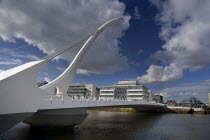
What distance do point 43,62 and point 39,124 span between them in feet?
27.9

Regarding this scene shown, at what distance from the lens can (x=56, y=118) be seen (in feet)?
60.4

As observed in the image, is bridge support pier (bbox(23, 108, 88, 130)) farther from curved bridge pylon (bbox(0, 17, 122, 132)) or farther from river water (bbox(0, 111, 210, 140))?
curved bridge pylon (bbox(0, 17, 122, 132))

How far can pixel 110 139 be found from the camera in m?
17.2

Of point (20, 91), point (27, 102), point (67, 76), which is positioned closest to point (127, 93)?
point (67, 76)

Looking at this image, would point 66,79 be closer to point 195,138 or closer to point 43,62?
point 43,62

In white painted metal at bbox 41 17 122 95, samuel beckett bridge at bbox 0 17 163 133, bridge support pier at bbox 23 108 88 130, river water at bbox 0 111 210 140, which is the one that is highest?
white painted metal at bbox 41 17 122 95

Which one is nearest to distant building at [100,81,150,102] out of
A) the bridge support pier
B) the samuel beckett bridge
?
the bridge support pier

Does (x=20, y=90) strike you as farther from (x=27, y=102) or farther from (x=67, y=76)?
(x=67, y=76)

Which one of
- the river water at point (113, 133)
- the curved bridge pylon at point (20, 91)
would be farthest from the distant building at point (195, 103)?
the curved bridge pylon at point (20, 91)

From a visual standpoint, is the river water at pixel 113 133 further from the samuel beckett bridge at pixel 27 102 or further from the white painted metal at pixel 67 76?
the white painted metal at pixel 67 76

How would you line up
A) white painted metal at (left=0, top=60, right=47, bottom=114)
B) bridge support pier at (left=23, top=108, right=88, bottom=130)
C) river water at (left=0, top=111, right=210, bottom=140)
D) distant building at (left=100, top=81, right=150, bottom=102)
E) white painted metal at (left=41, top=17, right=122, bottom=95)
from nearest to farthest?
white painted metal at (left=0, top=60, right=47, bottom=114) < river water at (left=0, top=111, right=210, bottom=140) < bridge support pier at (left=23, top=108, right=88, bottom=130) < white painted metal at (left=41, top=17, right=122, bottom=95) < distant building at (left=100, top=81, right=150, bottom=102)

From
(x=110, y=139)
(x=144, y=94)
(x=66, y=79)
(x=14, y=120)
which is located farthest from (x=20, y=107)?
(x=144, y=94)

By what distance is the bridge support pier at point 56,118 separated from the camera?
18031mm

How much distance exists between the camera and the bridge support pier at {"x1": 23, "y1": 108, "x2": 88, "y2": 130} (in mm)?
18031
